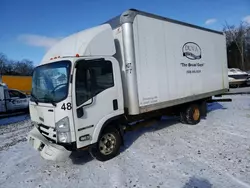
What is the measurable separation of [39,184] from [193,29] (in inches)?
256

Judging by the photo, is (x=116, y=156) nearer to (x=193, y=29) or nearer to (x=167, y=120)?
(x=167, y=120)

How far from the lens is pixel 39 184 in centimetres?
445

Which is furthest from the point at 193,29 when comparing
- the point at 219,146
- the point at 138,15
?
the point at 219,146

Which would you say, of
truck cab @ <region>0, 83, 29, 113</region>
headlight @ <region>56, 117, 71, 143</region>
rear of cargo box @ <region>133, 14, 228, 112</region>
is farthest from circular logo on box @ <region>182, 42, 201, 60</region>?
truck cab @ <region>0, 83, 29, 113</region>

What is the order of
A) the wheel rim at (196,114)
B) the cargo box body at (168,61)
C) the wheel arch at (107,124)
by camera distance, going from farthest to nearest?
the wheel rim at (196,114)
the cargo box body at (168,61)
the wheel arch at (107,124)

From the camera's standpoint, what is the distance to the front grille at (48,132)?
15.5 feet

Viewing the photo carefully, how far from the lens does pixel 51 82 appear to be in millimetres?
4906

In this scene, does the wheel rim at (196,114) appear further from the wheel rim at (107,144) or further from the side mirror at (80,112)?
the side mirror at (80,112)

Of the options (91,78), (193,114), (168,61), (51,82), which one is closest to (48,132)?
(51,82)

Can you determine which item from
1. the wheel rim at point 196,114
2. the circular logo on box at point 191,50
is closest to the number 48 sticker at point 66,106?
the circular logo on box at point 191,50

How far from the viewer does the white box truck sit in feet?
15.0

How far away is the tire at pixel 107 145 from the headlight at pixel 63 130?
0.77m

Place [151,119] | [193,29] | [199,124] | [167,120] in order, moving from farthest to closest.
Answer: [167,120]
[199,124]
[193,29]
[151,119]

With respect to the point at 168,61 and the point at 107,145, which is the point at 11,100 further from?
the point at 168,61
